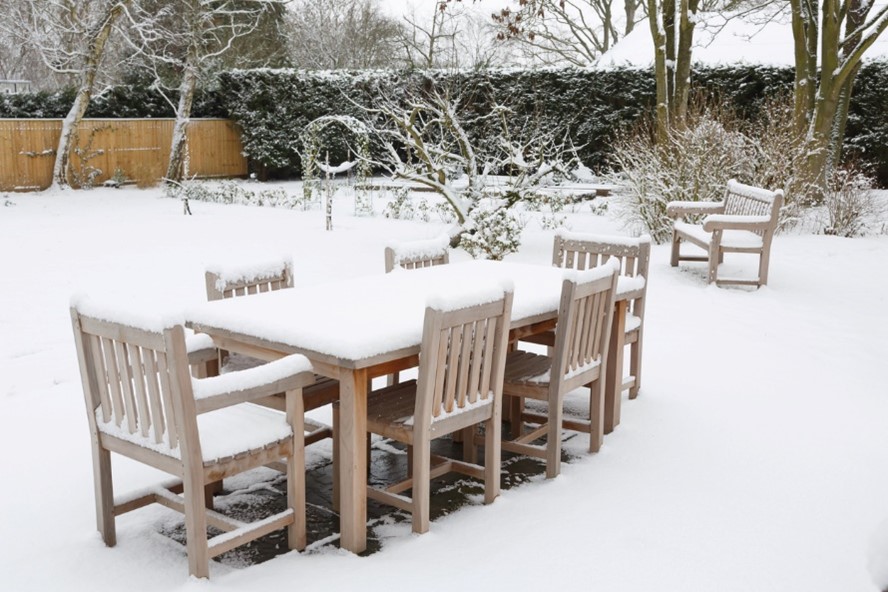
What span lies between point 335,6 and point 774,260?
2842 cm

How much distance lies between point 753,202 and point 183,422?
7.33 m

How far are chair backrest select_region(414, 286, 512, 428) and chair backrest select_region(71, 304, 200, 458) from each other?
89 centimetres

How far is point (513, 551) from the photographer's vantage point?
134 inches

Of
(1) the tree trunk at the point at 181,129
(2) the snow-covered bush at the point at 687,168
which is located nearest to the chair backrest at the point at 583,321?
(2) the snow-covered bush at the point at 687,168

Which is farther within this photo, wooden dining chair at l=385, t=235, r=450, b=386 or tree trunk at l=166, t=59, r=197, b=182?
tree trunk at l=166, t=59, r=197, b=182

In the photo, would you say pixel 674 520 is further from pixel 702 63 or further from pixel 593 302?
pixel 702 63

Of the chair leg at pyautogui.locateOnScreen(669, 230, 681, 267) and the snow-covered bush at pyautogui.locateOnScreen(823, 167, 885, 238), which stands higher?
the snow-covered bush at pyautogui.locateOnScreen(823, 167, 885, 238)

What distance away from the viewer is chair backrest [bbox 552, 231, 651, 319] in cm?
520

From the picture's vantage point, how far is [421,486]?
138 inches

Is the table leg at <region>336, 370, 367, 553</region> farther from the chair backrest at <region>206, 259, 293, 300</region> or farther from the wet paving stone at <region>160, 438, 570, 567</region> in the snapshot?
the chair backrest at <region>206, 259, 293, 300</region>

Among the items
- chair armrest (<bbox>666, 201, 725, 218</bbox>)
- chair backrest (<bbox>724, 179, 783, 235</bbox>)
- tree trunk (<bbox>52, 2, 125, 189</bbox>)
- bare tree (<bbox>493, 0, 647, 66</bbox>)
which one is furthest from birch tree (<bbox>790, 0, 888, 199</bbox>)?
bare tree (<bbox>493, 0, 647, 66</bbox>)

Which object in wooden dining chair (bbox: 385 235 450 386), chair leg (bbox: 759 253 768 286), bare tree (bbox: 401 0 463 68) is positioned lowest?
chair leg (bbox: 759 253 768 286)

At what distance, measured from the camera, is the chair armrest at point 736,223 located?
8.25 meters

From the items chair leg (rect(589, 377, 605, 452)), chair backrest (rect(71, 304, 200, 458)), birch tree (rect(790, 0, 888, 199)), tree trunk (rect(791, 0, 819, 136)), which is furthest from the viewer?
tree trunk (rect(791, 0, 819, 136))
